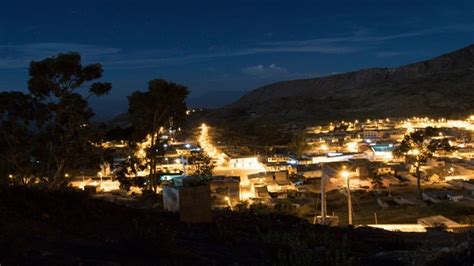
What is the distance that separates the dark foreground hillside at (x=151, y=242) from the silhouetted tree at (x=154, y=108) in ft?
45.9

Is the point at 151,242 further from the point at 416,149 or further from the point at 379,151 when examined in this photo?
the point at 379,151

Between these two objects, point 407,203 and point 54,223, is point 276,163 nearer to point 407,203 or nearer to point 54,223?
point 407,203

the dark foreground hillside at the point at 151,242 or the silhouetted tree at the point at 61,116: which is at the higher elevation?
the silhouetted tree at the point at 61,116

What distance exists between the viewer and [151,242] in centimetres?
563

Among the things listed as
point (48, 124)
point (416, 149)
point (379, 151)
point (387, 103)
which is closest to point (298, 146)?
point (379, 151)

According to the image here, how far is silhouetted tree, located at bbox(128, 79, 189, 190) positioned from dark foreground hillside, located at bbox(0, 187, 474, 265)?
14.0m

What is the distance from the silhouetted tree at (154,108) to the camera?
22.3 metres

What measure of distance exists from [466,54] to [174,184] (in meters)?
175

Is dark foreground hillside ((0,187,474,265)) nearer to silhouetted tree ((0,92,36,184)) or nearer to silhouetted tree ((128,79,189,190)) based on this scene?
silhouetted tree ((0,92,36,184))

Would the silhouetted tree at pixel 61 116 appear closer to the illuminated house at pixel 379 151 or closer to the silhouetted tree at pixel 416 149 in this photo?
the silhouetted tree at pixel 416 149

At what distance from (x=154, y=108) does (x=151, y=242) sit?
17461 mm

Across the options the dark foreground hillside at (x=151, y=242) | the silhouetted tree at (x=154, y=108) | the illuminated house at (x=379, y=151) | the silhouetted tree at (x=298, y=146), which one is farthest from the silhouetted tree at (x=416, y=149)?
the dark foreground hillside at (x=151, y=242)

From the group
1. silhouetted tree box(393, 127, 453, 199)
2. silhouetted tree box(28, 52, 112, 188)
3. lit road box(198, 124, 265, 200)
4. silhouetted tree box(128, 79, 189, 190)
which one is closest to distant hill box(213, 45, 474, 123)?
silhouetted tree box(393, 127, 453, 199)

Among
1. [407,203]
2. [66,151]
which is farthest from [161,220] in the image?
[407,203]
